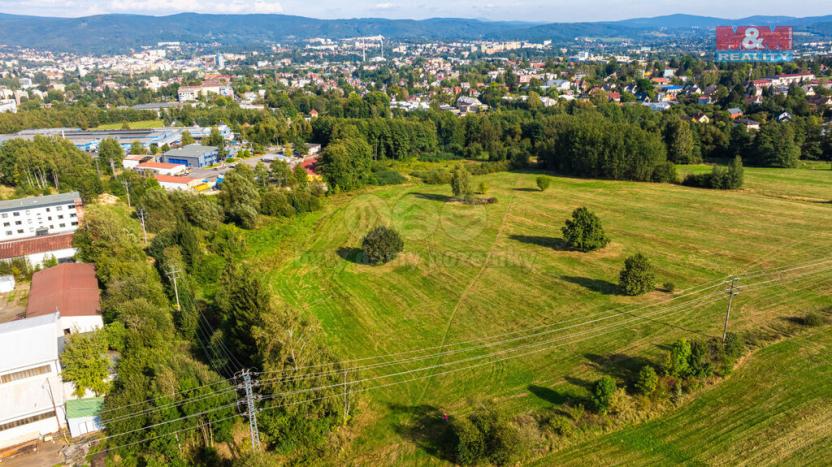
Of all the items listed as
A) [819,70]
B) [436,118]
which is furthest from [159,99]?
[819,70]

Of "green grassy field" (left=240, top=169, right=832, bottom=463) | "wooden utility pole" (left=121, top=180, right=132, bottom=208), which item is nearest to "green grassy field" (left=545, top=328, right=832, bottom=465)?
"green grassy field" (left=240, top=169, right=832, bottom=463)

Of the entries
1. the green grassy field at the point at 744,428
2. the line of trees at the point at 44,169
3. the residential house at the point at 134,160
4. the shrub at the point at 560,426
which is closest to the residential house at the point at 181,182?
the line of trees at the point at 44,169

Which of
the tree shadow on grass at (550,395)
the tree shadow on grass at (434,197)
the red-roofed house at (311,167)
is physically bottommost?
the tree shadow on grass at (550,395)

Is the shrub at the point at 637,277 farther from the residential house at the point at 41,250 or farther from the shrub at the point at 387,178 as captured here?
the residential house at the point at 41,250

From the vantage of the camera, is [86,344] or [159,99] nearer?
[86,344]

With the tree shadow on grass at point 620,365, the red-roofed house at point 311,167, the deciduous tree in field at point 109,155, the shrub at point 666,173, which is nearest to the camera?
the tree shadow on grass at point 620,365

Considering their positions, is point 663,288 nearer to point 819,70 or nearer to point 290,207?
point 290,207
